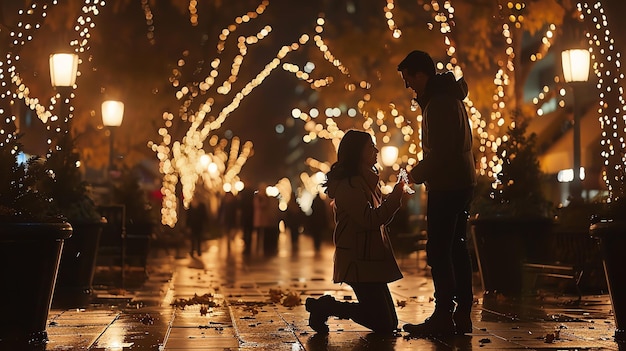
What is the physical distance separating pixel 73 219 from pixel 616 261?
851 centimetres

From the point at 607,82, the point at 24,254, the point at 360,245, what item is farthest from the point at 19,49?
the point at 607,82

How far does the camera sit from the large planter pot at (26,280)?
8.36m

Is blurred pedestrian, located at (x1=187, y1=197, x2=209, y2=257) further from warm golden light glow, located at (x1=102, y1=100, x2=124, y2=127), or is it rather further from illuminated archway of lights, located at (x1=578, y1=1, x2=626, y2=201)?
illuminated archway of lights, located at (x1=578, y1=1, x2=626, y2=201)

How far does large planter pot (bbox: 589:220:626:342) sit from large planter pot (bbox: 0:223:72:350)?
13.4ft

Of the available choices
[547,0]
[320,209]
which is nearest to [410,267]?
[547,0]

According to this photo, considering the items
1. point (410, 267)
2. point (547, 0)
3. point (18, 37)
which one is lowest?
point (410, 267)

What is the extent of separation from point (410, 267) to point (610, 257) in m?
15.1

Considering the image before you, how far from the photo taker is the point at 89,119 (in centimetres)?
3281

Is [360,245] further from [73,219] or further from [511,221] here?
→ [73,219]

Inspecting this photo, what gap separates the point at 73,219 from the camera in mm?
15141

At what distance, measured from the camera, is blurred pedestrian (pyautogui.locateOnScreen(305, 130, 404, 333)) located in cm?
901

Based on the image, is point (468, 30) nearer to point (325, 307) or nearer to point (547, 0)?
point (547, 0)

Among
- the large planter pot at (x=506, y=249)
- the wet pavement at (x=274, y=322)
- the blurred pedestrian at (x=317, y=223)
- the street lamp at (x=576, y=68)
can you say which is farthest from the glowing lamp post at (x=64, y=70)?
the blurred pedestrian at (x=317, y=223)

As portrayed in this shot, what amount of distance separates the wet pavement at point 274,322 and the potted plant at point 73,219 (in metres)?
0.38
